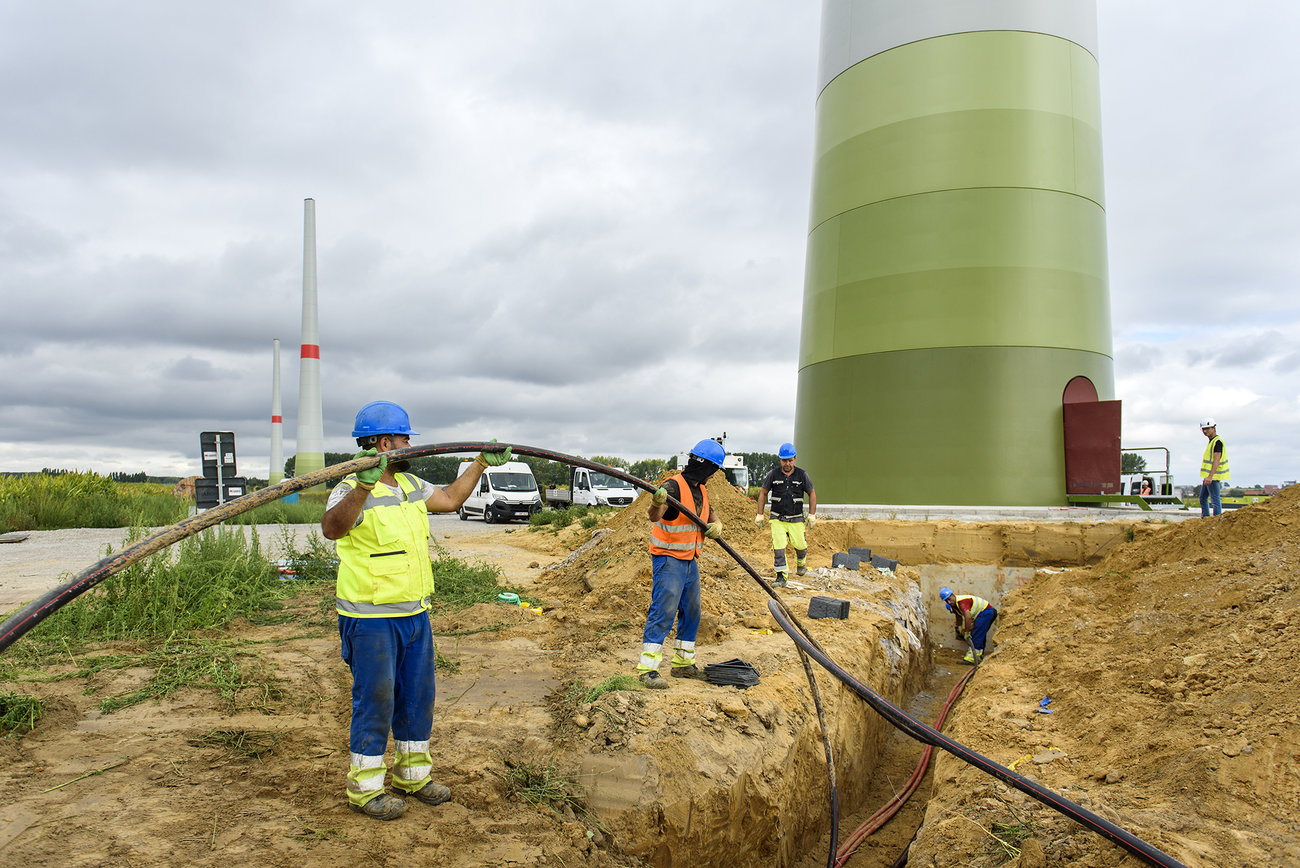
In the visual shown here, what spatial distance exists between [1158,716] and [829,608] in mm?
3669

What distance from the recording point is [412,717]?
3.81m

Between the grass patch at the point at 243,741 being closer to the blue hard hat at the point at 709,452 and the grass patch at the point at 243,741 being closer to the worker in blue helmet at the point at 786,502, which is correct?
the blue hard hat at the point at 709,452

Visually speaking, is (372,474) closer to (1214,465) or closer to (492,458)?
(492,458)

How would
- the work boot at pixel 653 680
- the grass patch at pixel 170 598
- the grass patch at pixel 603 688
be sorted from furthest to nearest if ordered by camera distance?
the grass patch at pixel 170 598, the work boot at pixel 653 680, the grass patch at pixel 603 688

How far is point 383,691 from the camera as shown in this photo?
3.62 m

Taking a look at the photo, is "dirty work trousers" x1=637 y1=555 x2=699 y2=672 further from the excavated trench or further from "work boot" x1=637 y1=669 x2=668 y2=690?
the excavated trench

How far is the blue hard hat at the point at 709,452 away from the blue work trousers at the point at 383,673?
3.12m

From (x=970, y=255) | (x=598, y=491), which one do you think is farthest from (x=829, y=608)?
(x=598, y=491)

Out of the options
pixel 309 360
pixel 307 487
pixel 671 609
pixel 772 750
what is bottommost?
pixel 772 750

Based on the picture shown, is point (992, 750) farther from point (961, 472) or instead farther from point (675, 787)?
point (961, 472)

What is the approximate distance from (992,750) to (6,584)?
12.2 metres

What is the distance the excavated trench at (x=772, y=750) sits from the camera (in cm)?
450

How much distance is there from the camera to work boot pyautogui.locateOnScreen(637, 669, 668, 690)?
18.6ft

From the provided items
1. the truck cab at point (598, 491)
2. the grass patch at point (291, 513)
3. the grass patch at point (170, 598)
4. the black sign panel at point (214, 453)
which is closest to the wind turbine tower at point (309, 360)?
the grass patch at point (291, 513)
